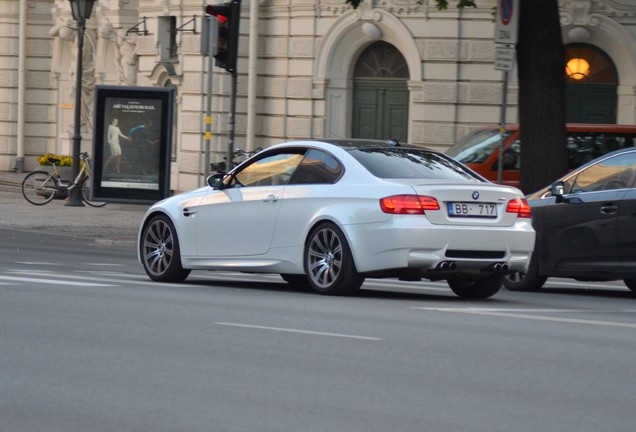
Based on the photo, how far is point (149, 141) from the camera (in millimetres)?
24547

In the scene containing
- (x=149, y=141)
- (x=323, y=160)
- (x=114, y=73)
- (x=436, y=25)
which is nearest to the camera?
(x=323, y=160)

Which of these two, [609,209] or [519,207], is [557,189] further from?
[519,207]


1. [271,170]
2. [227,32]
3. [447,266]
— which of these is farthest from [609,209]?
[227,32]

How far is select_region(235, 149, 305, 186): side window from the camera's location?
13914 millimetres

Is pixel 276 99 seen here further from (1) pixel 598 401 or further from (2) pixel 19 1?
(1) pixel 598 401

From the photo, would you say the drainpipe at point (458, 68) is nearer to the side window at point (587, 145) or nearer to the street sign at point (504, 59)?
the side window at point (587, 145)

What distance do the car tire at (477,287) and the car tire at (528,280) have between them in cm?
160

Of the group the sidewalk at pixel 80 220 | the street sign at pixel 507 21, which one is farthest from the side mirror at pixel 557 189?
the sidewalk at pixel 80 220

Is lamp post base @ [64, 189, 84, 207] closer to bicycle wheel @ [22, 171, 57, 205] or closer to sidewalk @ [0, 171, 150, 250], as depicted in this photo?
sidewalk @ [0, 171, 150, 250]

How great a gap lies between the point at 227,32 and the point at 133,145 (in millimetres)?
3976

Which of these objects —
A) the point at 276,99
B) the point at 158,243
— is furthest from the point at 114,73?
the point at 158,243

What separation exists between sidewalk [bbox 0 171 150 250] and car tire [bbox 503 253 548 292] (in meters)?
8.01

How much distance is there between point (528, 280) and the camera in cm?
1552

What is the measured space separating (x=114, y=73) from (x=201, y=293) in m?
28.0
